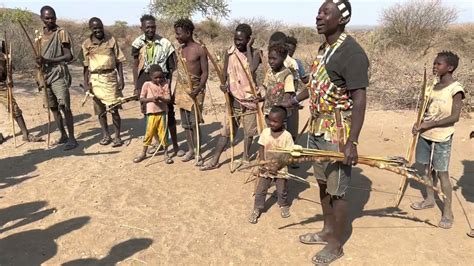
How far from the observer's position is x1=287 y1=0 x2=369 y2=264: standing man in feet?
8.36

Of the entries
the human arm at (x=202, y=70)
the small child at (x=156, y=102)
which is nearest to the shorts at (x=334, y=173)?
the human arm at (x=202, y=70)

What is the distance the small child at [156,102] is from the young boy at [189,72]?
187 millimetres

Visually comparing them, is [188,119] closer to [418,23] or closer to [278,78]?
[278,78]

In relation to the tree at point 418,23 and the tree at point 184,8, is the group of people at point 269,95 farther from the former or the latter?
the tree at point 184,8

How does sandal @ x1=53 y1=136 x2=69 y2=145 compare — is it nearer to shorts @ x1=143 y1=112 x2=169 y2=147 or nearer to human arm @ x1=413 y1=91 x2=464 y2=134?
shorts @ x1=143 y1=112 x2=169 y2=147

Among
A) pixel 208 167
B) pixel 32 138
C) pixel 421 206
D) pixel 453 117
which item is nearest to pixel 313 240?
pixel 421 206

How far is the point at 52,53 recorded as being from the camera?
17.7ft

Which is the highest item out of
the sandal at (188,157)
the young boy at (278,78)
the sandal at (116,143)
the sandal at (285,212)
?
the young boy at (278,78)

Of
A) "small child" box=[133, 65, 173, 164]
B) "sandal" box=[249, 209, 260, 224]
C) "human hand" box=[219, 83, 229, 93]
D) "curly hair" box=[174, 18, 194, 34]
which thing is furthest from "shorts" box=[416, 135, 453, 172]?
"small child" box=[133, 65, 173, 164]

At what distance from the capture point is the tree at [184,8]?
26.5 meters

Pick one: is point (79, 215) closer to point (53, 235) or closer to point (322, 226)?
point (53, 235)

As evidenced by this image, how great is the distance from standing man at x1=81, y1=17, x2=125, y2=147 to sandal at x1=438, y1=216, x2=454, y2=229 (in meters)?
4.35

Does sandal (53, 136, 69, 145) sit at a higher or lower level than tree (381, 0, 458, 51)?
lower

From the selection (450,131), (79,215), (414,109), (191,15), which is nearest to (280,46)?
(450,131)
